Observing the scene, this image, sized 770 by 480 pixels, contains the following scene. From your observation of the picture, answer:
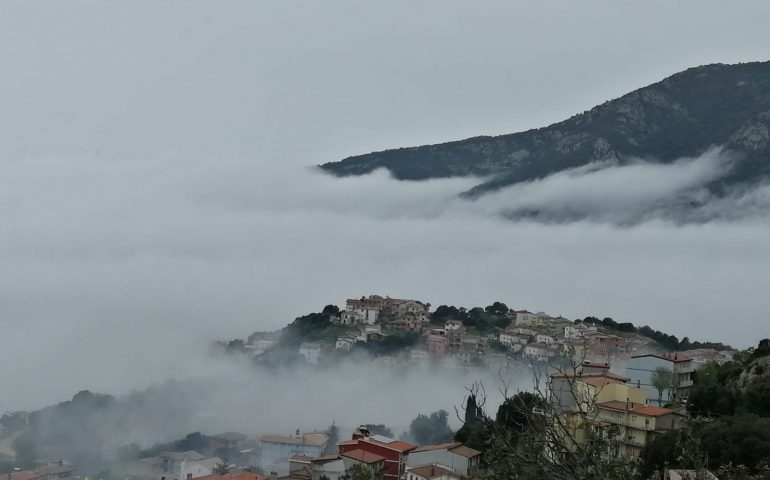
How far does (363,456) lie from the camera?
1539 inches

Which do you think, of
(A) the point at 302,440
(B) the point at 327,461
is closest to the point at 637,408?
(B) the point at 327,461

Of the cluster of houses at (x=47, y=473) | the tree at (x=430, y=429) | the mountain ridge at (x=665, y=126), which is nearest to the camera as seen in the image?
the cluster of houses at (x=47, y=473)

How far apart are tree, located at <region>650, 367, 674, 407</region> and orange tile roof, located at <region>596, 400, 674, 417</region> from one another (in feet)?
23.7

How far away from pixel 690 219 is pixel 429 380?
78.5 meters

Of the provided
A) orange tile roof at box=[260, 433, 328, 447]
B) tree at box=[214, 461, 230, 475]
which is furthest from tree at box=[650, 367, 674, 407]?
tree at box=[214, 461, 230, 475]

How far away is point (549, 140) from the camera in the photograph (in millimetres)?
149625

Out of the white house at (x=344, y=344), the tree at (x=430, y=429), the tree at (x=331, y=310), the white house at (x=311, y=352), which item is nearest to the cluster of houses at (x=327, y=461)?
the tree at (x=430, y=429)

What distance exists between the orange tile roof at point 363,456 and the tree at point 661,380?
43.1 feet

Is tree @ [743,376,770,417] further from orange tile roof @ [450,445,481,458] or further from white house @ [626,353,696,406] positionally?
white house @ [626,353,696,406]

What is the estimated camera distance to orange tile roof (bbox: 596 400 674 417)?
102 ft

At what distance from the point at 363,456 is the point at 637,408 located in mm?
13022

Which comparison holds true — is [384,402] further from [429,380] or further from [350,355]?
[350,355]

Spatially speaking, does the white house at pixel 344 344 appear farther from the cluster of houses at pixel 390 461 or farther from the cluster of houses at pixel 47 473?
the cluster of houses at pixel 390 461

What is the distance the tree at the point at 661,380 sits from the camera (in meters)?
40.7
